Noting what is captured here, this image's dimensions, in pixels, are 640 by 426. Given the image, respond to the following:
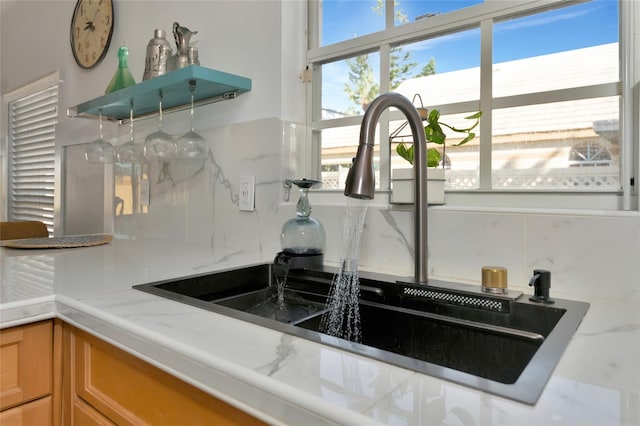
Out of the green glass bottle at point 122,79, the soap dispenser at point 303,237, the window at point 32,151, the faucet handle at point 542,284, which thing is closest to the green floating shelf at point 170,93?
the green glass bottle at point 122,79

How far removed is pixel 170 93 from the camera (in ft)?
4.90

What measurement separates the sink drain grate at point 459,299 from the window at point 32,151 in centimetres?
263

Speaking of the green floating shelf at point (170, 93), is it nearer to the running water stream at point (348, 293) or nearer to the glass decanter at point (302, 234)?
the glass decanter at point (302, 234)

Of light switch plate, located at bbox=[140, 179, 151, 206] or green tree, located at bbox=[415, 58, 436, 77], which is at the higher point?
green tree, located at bbox=[415, 58, 436, 77]

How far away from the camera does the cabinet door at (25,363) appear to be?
829 millimetres

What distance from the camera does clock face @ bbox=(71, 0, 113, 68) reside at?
2097 millimetres

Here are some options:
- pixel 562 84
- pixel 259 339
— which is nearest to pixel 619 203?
pixel 562 84

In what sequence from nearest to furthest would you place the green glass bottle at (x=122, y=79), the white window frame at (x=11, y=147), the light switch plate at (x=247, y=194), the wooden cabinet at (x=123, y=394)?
the wooden cabinet at (x=123, y=394) < the light switch plate at (x=247, y=194) < the green glass bottle at (x=122, y=79) < the white window frame at (x=11, y=147)

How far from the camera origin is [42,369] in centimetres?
89

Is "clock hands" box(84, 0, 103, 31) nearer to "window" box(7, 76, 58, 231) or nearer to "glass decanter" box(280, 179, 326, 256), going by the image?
"window" box(7, 76, 58, 231)

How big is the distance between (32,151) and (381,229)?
2.87m

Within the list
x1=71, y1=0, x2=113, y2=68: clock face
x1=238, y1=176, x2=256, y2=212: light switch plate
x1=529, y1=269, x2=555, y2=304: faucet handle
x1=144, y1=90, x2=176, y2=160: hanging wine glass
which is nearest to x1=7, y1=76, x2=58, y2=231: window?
x1=71, y1=0, x2=113, y2=68: clock face

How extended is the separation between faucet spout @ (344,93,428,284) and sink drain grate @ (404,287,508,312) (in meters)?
0.03

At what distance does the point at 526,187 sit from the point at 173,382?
888mm
